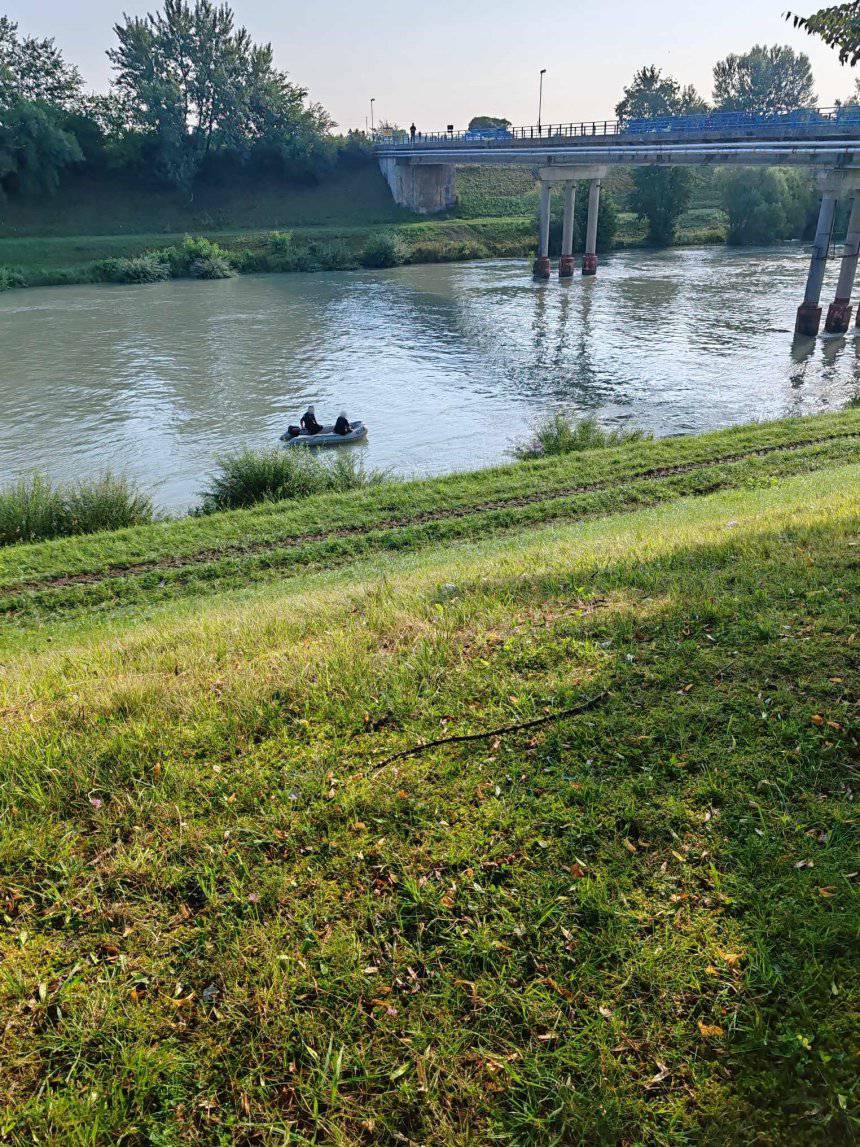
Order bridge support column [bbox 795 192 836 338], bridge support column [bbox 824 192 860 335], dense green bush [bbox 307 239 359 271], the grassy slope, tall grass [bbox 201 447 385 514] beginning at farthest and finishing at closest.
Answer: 1. dense green bush [bbox 307 239 359 271]
2. the grassy slope
3. bridge support column [bbox 795 192 836 338]
4. bridge support column [bbox 824 192 860 335]
5. tall grass [bbox 201 447 385 514]

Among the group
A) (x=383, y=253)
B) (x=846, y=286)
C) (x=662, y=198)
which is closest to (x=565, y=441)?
(x=846, y=286)

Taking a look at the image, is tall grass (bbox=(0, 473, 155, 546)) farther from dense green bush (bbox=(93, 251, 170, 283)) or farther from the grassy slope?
the grassy slope

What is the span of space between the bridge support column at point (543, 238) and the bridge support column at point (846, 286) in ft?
71.4

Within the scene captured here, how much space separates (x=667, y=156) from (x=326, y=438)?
3418 cm

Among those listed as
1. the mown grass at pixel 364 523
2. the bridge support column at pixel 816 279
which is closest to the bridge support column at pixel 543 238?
the bridge support column at pixel 816 279

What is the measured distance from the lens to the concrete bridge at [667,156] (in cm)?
3503

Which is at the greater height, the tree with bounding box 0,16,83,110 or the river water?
the tree with bounding box 0,16,83,110

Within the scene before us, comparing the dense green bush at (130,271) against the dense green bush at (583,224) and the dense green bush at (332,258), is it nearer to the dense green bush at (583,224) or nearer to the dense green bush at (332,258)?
the dense green bush at (332,258)

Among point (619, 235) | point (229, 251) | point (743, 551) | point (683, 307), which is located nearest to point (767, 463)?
point (743, 551)

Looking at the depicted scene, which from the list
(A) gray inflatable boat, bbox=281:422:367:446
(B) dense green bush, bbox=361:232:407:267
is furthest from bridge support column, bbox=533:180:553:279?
(A) gray inflatable boat, bbox=281:422:367:446

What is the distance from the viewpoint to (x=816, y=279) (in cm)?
3509

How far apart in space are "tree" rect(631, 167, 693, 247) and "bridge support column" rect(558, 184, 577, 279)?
17.8 meters

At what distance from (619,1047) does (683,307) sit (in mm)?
44884

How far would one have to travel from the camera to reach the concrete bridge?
3503 cm
